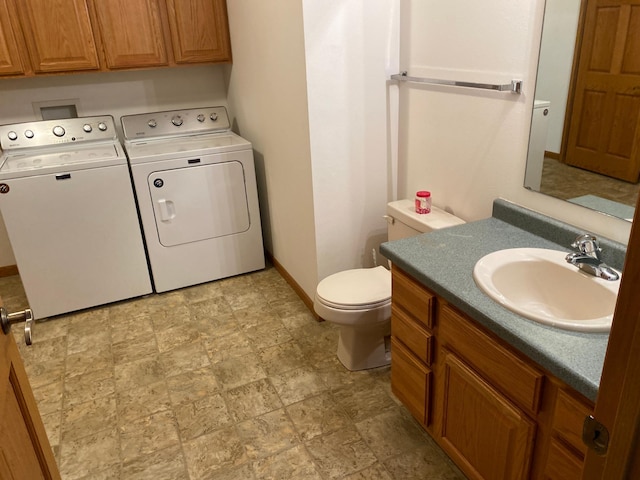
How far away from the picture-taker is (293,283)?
3.20 meters

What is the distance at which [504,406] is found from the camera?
→ 1376mm

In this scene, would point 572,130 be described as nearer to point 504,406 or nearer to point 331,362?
point 504,406

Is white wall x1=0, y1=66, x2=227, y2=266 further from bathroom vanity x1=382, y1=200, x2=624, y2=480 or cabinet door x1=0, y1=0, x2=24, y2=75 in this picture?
bathroom vanity x1=382, y1=200, x2=624, y2=480

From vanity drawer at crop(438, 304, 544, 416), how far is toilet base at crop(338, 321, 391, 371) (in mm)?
762

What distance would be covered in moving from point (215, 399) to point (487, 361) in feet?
4.42

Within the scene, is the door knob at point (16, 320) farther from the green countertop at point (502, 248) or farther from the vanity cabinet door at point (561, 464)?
the vanity cabinet door at point (561, 464)

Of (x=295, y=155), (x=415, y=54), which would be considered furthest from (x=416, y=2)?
(x=295, y=155)

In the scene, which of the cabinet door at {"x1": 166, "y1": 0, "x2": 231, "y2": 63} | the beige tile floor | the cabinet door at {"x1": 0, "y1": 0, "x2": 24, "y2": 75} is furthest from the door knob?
the cabinet door at {"x1": 166, "y1": 0, "x2": 231, "y2": 63}

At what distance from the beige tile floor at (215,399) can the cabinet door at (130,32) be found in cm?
156

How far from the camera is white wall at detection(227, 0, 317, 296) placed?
2.46 metres

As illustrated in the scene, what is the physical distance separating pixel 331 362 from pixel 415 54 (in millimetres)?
1545

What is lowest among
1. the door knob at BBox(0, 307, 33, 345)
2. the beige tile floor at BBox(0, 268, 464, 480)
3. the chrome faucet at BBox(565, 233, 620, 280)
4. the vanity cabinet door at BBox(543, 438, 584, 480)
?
the beige tile floor at BBox(0, 268, 464, 480)

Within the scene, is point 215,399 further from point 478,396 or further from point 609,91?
point 609,91

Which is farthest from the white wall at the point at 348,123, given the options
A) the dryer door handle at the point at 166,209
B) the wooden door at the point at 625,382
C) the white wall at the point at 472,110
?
the wooden door at the point at 625,382
